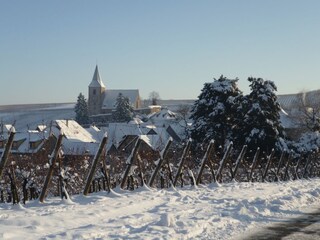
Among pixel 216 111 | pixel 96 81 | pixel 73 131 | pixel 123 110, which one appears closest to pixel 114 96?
pixel 96 81

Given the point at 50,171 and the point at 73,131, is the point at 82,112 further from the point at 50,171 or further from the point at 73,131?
the point at 50,171

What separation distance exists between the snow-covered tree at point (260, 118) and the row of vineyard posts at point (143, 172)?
747cm

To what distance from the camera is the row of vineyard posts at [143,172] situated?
11133 millimetres

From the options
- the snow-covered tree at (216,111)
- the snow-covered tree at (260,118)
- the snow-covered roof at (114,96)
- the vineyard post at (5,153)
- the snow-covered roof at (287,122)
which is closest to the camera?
the vineyard post at (5,153)

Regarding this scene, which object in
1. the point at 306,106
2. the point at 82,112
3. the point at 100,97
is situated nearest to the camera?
the point at 306,106

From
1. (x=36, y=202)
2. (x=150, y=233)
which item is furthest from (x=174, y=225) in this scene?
(x=36, y=202)

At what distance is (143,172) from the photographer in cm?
1695

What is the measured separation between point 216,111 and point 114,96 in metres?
121

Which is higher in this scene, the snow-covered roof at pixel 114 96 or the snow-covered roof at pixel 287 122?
the snow-covered roof at pixel 114 96

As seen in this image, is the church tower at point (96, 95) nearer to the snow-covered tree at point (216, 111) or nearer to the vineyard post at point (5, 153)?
the snow-covered tree at point (216, 111)

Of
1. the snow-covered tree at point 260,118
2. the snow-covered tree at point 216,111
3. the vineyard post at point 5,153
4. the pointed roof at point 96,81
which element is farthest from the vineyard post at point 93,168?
the pointed roof at point 96,81

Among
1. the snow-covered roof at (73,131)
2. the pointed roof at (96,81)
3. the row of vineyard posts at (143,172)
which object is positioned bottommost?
the snow-covered roof at (73,131)

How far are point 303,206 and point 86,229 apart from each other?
687 centimetres

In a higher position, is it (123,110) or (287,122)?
(123,110)
